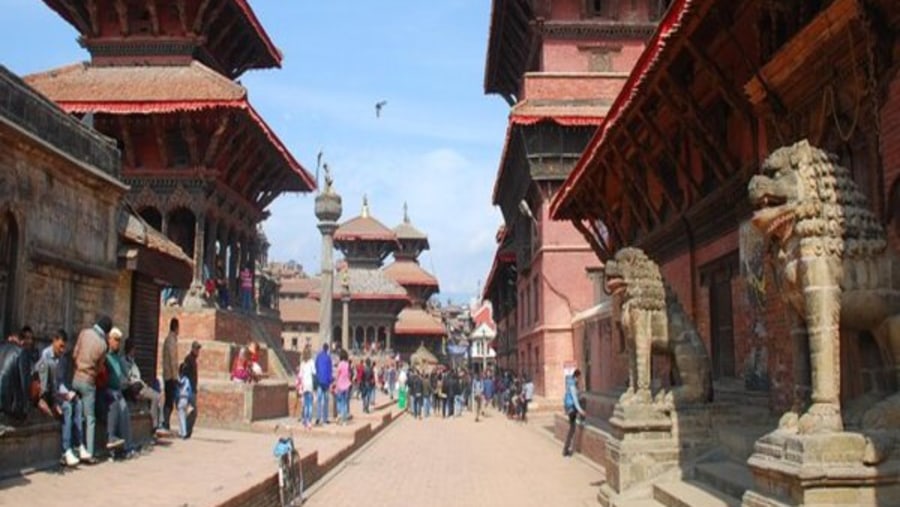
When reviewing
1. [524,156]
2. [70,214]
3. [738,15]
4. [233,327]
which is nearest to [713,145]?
[738,15]

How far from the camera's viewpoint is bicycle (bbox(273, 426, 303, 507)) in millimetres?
10367

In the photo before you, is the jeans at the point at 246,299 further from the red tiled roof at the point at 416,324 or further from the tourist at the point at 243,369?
the red tiled roof at the point at 416,324

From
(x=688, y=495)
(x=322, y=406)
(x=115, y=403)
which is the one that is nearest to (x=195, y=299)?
(x=322, y=406)

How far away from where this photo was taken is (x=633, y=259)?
1091cm

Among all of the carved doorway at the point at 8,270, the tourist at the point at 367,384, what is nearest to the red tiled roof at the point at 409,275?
the tourist at the point at 367,384

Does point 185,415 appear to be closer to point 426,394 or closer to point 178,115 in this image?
point 178,115

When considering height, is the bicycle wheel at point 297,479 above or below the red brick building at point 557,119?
below

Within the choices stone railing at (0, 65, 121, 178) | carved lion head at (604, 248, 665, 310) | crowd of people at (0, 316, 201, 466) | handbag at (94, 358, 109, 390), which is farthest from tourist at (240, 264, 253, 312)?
carved lion head at (604, 248, 665, 310)

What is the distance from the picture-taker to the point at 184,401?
1423 cm

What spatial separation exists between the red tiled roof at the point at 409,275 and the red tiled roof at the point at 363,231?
3075mm

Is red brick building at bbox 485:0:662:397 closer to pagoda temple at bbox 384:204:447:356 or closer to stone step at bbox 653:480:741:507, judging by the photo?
stone step at bbox 653:480:741:507

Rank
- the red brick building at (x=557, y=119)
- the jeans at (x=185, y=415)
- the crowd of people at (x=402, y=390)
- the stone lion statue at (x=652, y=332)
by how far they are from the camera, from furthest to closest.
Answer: the red brick building at (x=557, y=119)
the crowd of people at (x=402, y=390)
the jeans at (x=185, y=415)
the stone lion statue at (x=652, y=332)

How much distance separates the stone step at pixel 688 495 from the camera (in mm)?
7699

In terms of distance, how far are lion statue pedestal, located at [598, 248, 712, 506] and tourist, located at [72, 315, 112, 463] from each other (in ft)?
19.6
